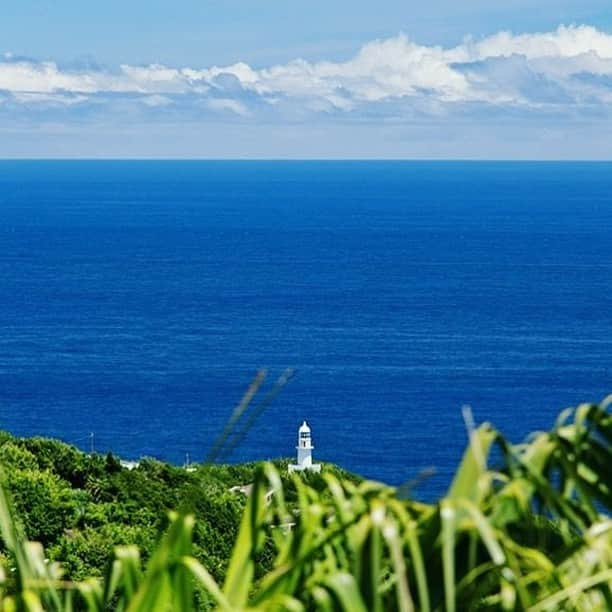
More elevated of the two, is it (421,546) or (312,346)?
(421,546)

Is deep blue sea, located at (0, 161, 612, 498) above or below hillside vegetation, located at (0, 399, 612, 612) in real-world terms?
below

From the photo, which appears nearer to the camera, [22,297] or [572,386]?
[572,386]

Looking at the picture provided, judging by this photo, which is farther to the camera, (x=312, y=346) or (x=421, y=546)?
(x=312, y=346)

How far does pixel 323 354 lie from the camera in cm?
9206

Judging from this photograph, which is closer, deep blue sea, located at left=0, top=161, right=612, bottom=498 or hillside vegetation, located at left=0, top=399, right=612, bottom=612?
hillside vegetation, located at left=0, top=399, right=612, bottom=612

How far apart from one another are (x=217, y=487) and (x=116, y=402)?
52636mm

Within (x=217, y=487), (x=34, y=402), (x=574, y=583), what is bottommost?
(x=34, y=402)

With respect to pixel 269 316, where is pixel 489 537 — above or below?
above

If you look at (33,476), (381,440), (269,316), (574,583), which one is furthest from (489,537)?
(269,316)

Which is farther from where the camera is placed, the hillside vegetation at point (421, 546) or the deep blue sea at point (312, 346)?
the deep blue sea at point (312, 346)

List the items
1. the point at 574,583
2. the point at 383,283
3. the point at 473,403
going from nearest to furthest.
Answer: the point at 574,583
the point at 473,403
the point at 383,283

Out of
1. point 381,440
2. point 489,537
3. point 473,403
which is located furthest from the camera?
point 473,403

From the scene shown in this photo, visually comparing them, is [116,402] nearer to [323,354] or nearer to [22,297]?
[323,354]

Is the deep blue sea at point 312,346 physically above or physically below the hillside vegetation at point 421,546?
below
